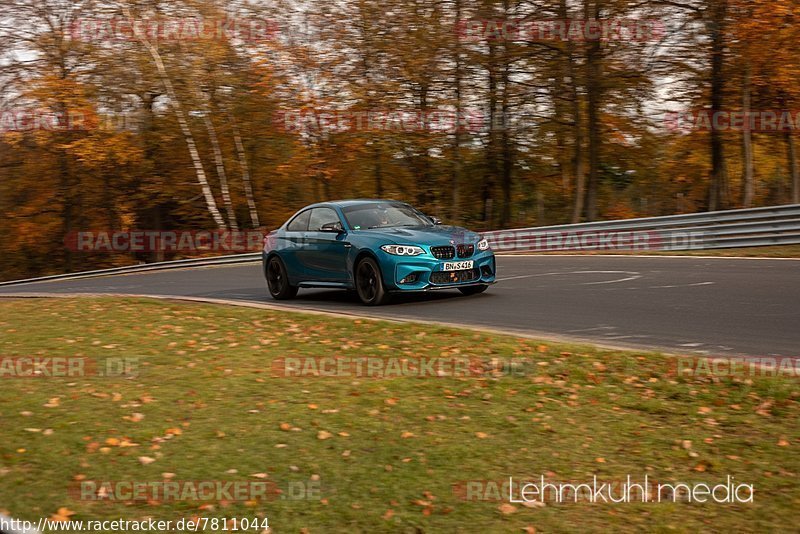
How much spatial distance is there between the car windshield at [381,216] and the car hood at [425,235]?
0.29 m

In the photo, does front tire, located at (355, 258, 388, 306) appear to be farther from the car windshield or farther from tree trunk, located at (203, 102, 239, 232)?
tree trunk, located at (203, 102, 239, 232)

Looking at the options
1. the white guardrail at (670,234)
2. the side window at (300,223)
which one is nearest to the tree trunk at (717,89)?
the white guardrail at (670,234)

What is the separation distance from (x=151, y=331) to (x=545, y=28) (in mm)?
21862

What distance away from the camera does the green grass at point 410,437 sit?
197 inches

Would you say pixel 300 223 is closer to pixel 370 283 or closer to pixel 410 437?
pixel 370 283

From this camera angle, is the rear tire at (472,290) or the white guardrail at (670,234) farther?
the white guardrail at (670,234)

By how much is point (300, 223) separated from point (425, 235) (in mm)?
2664

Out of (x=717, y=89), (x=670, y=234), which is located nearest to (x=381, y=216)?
(x=670, y=234)

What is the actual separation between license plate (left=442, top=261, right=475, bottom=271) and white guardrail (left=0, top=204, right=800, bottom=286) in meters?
9.52

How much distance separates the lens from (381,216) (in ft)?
46.0

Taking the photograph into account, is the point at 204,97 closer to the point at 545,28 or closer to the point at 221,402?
the point at 545,28

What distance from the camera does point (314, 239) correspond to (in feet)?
46.9

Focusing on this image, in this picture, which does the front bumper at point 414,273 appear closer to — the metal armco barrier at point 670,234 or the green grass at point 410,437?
the green grass at point 410,437

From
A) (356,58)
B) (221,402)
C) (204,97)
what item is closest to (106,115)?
(204,97)
